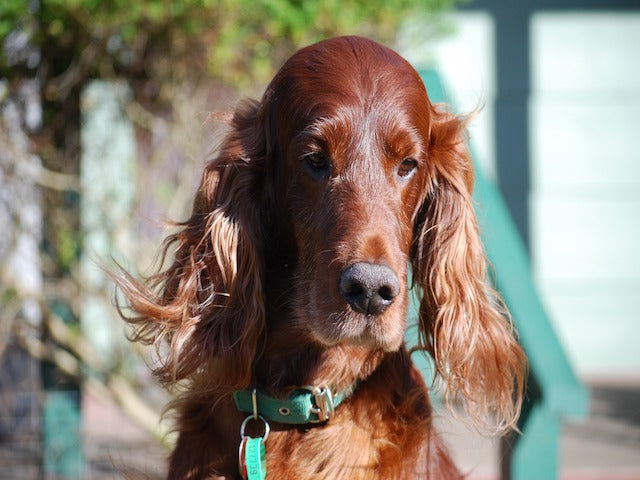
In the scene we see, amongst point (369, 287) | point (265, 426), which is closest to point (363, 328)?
point (369, 287)

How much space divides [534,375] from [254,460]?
3.49 ft

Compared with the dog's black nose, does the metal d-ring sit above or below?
below

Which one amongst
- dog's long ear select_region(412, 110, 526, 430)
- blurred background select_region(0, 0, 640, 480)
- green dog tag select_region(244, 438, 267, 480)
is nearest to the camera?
green dog tag select_region(244, 438, 267, 480)

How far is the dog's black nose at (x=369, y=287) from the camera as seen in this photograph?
6.08ft

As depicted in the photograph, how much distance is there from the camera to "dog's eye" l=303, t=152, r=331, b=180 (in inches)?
82.0

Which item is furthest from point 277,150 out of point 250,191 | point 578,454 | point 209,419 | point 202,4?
point 578,454

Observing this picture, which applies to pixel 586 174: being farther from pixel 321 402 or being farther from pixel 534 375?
pixel 321 402

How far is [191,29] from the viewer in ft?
14.2

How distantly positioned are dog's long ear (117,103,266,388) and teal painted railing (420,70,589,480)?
2.28 ft

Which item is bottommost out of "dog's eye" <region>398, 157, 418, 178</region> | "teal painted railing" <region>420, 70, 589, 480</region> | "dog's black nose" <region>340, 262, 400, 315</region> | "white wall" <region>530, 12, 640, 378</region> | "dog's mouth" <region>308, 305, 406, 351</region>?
"white wall" <region>530, 12, 640, 378</region>

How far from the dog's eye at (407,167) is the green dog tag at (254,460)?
0.74 metres

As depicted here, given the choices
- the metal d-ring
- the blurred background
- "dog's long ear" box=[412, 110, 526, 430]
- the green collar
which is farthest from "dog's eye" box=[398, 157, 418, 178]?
the blurred background

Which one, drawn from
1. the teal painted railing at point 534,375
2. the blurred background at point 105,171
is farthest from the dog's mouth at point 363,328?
the blurred background at point 105,171

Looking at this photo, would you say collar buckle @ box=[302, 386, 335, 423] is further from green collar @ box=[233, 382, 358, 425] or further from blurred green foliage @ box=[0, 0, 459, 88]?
blurred green foliage @ box=[0, 0, 459, 88]
